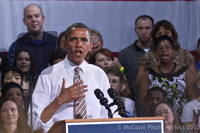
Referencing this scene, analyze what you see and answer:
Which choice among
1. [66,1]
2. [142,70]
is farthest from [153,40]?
[66,1]

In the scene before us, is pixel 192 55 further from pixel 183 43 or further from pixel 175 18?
pixel 175 18

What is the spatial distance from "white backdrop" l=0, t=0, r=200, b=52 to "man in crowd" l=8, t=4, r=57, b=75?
38cm

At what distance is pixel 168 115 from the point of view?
2.92 meters

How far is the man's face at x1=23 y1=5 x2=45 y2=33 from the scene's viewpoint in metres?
3.48

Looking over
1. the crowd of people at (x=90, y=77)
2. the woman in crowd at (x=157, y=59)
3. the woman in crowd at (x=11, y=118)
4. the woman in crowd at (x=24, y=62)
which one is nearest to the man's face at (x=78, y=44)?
the crowd of people at (x=90, y=77)

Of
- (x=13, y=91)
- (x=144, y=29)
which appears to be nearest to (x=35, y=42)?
(x=13, y=91)

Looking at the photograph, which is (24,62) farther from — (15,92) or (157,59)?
(157,59)

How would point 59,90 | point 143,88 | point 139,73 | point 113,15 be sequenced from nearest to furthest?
point 59,90, point 143,88, point 139,73, point 113,15

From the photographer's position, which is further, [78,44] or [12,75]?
[12,75]

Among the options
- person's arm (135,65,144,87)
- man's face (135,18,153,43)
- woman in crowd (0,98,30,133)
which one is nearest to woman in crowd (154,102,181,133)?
person's arm (135,65,144,87)

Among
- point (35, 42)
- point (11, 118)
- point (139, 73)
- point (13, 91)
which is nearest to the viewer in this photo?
point (11, 118)

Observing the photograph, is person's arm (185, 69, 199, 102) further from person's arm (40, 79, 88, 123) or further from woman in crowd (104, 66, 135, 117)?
person's arm (40, 79, 88, 123)

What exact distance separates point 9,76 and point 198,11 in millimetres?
2472

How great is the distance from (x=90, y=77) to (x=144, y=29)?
128 cm
